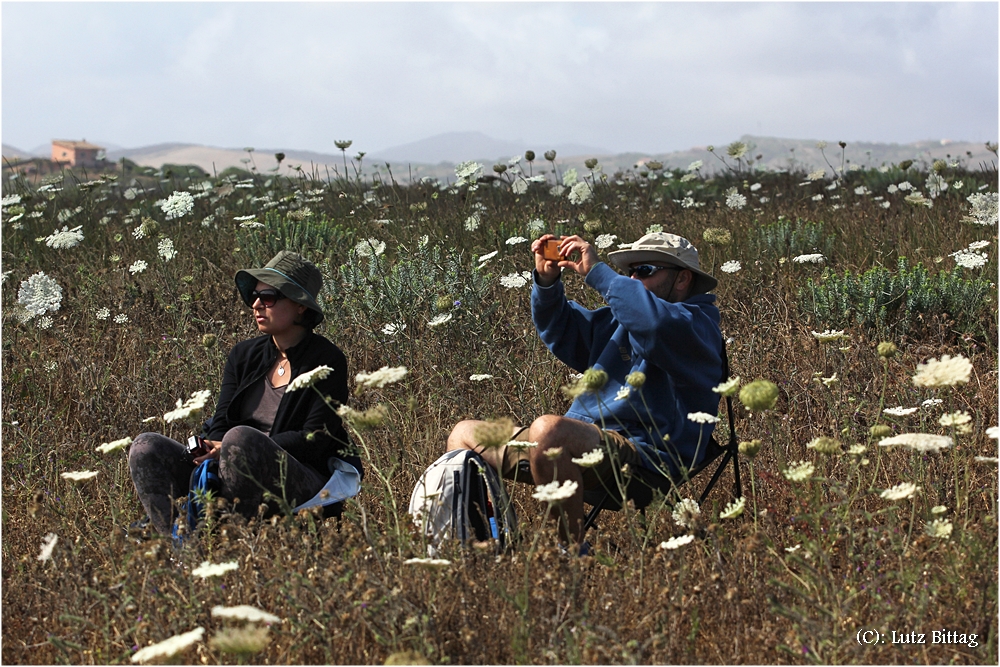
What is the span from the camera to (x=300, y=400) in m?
3.10

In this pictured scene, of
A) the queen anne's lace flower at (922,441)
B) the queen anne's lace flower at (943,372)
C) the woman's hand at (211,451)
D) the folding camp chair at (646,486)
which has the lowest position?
the folding camp chair at (646,486)

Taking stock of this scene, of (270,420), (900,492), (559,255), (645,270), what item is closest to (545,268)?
(559,255)

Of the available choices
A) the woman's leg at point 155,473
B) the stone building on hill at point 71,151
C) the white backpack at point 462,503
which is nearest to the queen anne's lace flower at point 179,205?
the woman's leg at point 155,473

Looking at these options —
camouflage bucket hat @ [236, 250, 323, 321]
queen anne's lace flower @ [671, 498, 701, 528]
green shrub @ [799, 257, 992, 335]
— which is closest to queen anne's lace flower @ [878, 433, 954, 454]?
queen anne's lace flower @ [671, 498, 701, 528]

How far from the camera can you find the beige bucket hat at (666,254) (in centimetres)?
309

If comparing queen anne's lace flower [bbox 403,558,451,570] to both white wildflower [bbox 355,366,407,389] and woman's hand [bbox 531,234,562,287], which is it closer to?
white wildflower [bbox 355,366,407,389]

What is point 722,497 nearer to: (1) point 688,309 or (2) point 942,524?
(1) point 688,309

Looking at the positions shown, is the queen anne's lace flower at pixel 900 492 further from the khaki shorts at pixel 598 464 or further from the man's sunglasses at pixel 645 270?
the man's sunglasses at pixel 645 270

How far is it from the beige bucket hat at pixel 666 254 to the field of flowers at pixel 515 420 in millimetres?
556

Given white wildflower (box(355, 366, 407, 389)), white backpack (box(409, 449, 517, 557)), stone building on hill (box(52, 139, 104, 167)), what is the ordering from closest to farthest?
white wildflower (box(355, 366, 407, 389)) < white backpack (box(409, 449, 517, 557)) < stone building on hill (box(52, 139, 104, 167))

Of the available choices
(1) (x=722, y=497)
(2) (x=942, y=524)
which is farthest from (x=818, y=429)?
(2) (x=942, y=524)

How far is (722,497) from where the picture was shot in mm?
3537

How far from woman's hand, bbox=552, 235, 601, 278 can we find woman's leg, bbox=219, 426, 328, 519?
3.41 feet

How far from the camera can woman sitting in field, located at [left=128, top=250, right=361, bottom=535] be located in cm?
290
